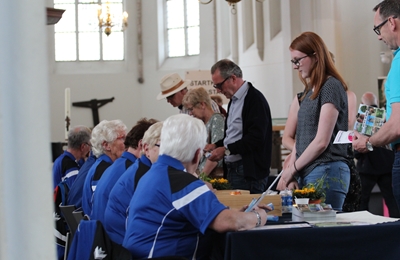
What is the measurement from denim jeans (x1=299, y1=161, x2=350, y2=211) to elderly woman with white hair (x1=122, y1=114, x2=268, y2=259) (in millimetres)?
784

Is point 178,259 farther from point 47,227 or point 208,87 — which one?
point 208,87

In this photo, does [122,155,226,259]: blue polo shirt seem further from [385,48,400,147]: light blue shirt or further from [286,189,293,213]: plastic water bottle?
[385,48,400,147]: light blue shirt

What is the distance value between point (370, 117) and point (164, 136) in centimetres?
107

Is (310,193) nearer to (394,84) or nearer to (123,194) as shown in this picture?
(394,84)

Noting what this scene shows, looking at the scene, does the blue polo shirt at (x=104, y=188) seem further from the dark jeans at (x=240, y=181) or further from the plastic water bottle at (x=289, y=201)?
the plastic water bottle at (x=289, y=201)

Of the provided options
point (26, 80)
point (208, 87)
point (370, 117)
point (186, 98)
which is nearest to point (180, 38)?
point (208, 87)

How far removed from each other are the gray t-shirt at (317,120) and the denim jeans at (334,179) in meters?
0.03

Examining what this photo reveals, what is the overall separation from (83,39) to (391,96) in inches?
706

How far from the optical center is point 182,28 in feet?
64.8

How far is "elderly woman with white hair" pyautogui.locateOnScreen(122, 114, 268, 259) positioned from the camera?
2471mm

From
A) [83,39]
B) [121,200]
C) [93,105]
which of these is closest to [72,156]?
[121,200]

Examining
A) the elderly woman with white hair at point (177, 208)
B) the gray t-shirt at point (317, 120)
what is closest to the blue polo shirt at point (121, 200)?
the elderly woman with white hair at point (177, 208)

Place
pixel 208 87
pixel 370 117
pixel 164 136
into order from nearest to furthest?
pixel 164 136 → pixel 370 117 → pixel 208 87

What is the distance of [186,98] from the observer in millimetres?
5344
